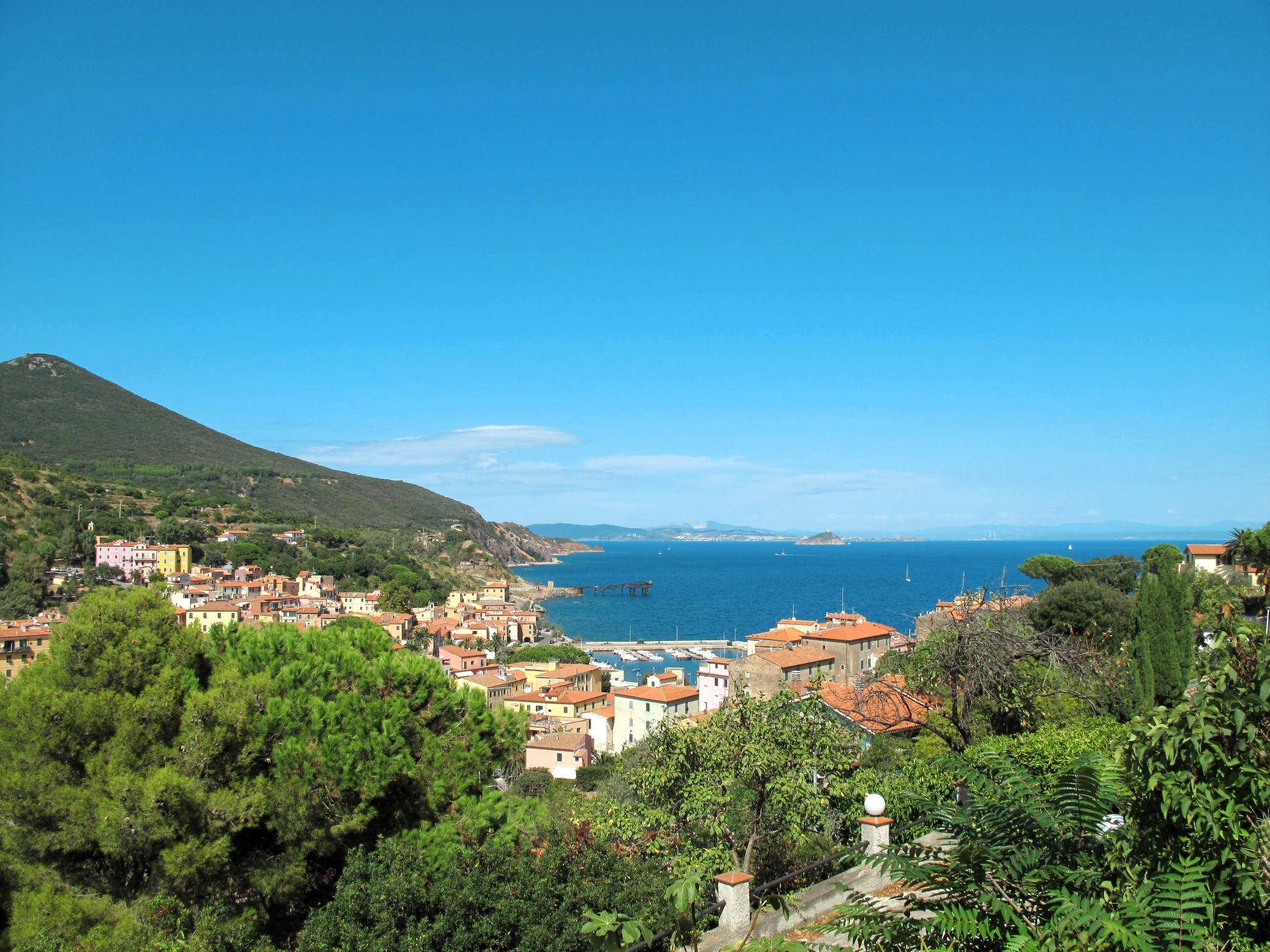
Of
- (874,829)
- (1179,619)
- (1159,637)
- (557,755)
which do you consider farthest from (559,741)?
(874,829)

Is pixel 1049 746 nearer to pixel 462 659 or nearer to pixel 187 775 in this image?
pixel 187 775

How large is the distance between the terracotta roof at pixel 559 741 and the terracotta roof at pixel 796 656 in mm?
8918

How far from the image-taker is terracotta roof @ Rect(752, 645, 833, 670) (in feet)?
116

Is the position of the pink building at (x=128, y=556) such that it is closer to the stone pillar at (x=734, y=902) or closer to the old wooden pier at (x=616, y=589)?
the old wooden pier at (x=616, y=589)

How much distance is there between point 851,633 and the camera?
41.2m

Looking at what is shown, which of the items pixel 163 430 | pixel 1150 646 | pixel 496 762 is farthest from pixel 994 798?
pixel 163 430

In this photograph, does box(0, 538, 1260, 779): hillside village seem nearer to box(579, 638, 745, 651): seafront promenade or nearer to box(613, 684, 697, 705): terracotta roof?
box(613, 684, 697, 705): terracotta roof

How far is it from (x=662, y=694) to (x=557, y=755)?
8.39 m

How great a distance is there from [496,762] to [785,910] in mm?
8695

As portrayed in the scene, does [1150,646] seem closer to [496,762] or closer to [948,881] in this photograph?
[496,762]

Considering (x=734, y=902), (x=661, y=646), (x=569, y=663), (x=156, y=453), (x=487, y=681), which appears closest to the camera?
(x=734, y=902)

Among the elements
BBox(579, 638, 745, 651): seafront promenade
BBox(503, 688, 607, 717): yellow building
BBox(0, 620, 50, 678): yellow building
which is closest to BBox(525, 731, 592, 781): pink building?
BBox(503, 688, 607, 717): yellow building

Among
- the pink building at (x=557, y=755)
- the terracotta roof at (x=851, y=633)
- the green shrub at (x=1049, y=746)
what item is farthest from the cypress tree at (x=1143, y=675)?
the terracotta roof at (x=851, y=633)

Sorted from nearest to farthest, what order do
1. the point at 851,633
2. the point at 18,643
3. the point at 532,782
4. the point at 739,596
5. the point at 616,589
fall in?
the point at 532,782
the point at 18,643
the point at 851,633
the point at 739,596
the point at 616,589
